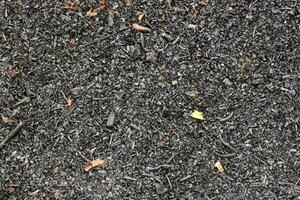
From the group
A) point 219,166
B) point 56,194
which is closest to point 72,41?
point 56,194

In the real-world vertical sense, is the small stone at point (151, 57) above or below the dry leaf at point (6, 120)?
above

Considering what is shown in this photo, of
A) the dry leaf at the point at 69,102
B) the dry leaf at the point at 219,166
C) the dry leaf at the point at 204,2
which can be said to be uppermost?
the dry leaf at the point at 204,2

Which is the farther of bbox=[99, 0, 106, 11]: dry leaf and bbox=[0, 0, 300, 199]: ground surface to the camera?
bbox=[99, 0, 106, 11]: dry leaf

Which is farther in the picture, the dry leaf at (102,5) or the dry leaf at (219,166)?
the dry leaf at (102,5)

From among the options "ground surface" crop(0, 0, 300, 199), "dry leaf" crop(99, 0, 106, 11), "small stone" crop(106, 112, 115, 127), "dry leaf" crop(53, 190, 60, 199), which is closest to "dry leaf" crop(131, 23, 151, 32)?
"ground surface" crop(0, 0, 300, 199)

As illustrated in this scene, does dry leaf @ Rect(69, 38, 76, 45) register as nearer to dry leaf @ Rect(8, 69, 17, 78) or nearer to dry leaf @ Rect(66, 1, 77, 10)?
dry leaf @ Rect(66, 1, 77, 10)

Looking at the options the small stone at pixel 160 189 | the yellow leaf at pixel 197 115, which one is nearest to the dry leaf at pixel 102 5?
the yellow leaf at pixel 197 115

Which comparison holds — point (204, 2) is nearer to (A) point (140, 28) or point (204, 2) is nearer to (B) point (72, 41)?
(A) point (140, 28)

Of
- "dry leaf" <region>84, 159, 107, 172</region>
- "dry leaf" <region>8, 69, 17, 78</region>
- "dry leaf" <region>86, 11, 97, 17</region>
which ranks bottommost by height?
"dry leaf" <region>84, 159, 107, 172</region>

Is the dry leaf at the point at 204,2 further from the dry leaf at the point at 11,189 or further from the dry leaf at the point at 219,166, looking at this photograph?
the dry leaf at the point at 11,189
